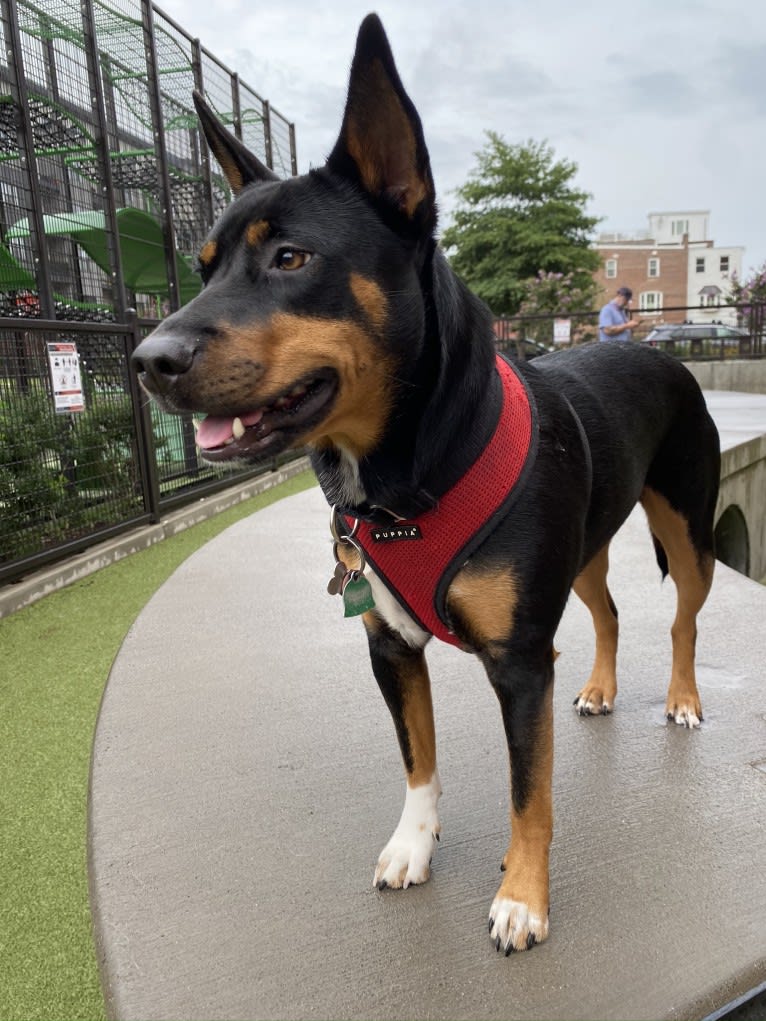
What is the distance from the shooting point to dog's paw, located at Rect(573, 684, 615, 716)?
2482 mm

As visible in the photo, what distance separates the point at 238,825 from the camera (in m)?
1.98

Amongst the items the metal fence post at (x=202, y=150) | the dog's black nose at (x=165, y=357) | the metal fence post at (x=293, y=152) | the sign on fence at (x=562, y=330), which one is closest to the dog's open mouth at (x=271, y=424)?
the dog's black nose at (x=165, y=357)

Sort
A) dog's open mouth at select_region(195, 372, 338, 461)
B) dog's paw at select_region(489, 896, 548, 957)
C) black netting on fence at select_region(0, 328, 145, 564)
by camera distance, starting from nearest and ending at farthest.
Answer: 1. dog's open mouth at select_region(195, 372, 338, 461)
2. dog's paw at select_region(489, 896, 548, 957)
3. black netting on fence at select_region(0, 328, 145, 564)

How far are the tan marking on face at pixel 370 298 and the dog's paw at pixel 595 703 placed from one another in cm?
163

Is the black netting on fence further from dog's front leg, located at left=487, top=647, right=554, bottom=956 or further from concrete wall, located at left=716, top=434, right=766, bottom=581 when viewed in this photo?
concrete wall, located at left=716, top=434, right=766, bottom=581

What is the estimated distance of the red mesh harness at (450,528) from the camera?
156cm

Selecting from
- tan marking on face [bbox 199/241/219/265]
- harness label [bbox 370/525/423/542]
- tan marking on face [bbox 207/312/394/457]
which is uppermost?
tan marking on face [bbox 199/241/219/265]

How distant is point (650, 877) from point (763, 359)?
688 inches

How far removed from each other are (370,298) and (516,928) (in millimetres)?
1366

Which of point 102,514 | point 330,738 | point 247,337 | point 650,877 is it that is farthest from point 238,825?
point 102,514

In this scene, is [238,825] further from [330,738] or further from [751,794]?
[751,794]

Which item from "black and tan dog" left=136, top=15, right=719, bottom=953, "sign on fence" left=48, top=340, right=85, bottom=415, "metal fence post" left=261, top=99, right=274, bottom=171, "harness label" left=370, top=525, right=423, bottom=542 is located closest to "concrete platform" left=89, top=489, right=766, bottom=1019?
"black and tan dog" left=136, top=15, right=719, bottom=953

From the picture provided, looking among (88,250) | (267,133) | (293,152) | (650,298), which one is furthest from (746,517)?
(650,298)

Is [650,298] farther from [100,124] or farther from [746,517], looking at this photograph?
[100,124]
